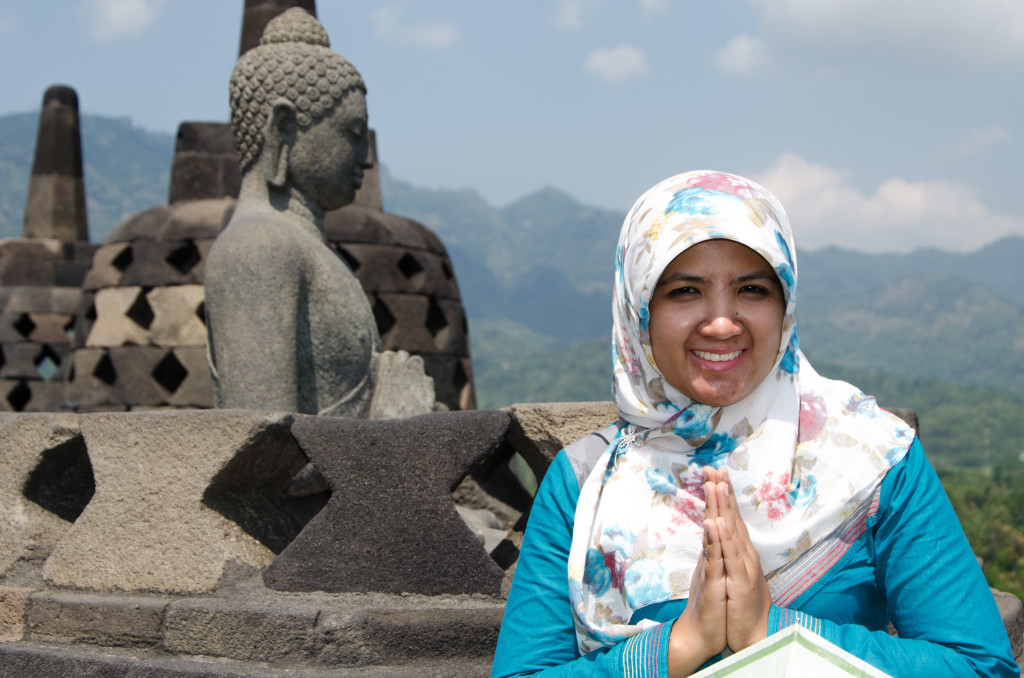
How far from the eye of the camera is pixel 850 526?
1.41 m

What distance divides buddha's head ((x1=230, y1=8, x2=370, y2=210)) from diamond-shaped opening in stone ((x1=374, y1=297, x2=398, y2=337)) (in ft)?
8.65

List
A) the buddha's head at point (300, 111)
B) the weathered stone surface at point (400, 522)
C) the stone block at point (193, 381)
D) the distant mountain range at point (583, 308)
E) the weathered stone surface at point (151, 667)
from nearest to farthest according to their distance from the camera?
the weathered stone surface at point (151, 667) < the weathered stone surface at point (400, 522) < the buddha's head at point (300, 111) < the stone block at point (193, 381) < the distant mountain range at point (583, 308)

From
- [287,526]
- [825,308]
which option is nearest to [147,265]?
[287,526]

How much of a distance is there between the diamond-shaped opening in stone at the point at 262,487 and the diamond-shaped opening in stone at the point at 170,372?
3699mm

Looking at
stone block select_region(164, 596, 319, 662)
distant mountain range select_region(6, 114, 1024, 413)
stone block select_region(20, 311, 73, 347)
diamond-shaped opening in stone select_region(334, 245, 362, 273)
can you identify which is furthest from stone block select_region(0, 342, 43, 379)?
distant mountain range select_region(6, 114, 1024, 413)

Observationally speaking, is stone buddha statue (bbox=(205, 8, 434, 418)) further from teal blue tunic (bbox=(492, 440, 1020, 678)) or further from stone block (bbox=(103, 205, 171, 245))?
stone block (bbox=(103, 205, 171, 245))

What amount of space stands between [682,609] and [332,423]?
51.5 inches

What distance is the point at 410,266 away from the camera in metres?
6.38

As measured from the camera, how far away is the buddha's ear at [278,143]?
3.44 m

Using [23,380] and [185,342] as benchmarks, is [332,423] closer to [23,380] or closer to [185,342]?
[185,342]

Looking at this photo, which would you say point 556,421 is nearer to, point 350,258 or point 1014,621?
point 1014,621

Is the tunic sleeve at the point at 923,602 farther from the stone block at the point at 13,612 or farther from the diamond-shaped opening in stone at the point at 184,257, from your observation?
the diamond-shaped opening in stone at the point at 184,257

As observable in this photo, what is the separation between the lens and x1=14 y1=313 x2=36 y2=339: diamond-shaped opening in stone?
10.9 metres

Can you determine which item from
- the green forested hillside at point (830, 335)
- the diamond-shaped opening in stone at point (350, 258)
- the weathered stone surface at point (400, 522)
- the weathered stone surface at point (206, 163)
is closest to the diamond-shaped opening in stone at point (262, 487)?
the weathered stone surface at point (400, 522)
